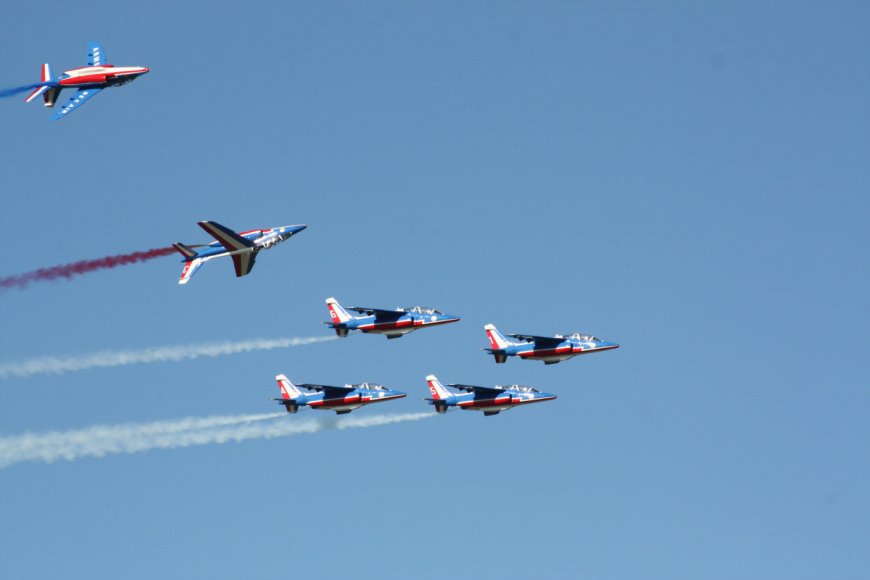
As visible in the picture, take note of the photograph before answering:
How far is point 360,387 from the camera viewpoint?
109 metres

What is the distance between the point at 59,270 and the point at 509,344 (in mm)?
39358

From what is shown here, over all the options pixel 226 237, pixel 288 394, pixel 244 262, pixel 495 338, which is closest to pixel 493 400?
pixel 495 338

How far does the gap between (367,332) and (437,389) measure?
8.27m

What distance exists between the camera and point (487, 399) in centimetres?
10731

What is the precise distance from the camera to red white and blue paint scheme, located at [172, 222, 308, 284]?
10316 cm

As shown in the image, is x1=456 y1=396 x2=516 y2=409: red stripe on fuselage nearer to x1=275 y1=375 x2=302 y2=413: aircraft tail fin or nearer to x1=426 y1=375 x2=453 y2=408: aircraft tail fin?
x1=426 y1=375 x2=453 y2=408: aircraft tail fin

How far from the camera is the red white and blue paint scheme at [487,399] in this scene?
107312mm

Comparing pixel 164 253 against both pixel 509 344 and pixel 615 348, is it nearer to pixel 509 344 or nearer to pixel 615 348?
pixel 509 344

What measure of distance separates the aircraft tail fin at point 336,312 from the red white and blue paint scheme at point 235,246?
7.05 m

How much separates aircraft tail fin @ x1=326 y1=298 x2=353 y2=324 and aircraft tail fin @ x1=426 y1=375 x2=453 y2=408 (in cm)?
934

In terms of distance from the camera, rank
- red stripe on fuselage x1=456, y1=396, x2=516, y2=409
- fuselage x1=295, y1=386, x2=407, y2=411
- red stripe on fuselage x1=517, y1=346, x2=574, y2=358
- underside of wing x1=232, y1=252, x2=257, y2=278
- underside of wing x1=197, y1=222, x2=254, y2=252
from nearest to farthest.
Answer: underside of wing x1=197, y1=222, x2=254, y2=252 < underside of wing x1=232, y1=252, x2=257, y2=278 < red stripe on fuselage x1=517, y1=346, x2=574, y2=358 < red stripe on fuselage x1=456, y1=396, x2=516, y2=409 < fuselage x1=295, y1=386, x2=407, y2=411

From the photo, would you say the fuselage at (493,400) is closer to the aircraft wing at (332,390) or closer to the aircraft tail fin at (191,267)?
the aircraft wing at (332,390)

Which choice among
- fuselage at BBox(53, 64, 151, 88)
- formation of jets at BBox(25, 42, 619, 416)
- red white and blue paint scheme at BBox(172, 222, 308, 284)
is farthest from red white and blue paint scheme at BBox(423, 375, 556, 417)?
A: fuselage at BBox(53, 64, 151, 88)

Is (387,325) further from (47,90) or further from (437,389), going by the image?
(47,90)
